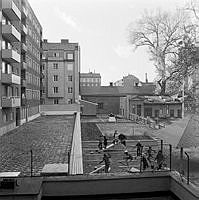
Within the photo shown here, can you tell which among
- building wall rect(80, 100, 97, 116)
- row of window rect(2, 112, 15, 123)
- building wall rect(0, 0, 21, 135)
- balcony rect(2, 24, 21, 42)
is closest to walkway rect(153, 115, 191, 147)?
building wall rect(0, 0, 21, 135)

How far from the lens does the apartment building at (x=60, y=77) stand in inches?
2625

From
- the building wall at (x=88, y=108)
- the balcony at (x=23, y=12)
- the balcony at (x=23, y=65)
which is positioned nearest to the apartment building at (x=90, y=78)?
the building wall at (x=88, y=108)

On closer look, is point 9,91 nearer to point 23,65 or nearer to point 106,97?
point 23,65

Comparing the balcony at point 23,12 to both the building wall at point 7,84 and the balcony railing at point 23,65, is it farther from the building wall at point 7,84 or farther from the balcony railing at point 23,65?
the balcony railing at point 23,65

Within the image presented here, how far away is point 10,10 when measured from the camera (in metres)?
27.5

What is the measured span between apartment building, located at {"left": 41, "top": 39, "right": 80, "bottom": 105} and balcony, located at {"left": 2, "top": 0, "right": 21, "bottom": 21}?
119 ft

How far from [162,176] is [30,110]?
110 feet

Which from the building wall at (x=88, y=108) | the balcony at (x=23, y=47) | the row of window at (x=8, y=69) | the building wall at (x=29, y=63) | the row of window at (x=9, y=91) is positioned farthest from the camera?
the building wall at (x=88, y=108)

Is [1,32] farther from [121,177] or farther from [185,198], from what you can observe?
[185,198]

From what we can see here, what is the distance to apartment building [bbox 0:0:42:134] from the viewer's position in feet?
88.7

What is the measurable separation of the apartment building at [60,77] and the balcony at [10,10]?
3620 cm

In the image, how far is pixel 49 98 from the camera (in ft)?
220

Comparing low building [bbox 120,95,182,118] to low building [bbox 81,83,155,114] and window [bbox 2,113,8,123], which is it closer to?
low building [bbox 81,83,155,114]

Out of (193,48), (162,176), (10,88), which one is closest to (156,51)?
(10,88)
